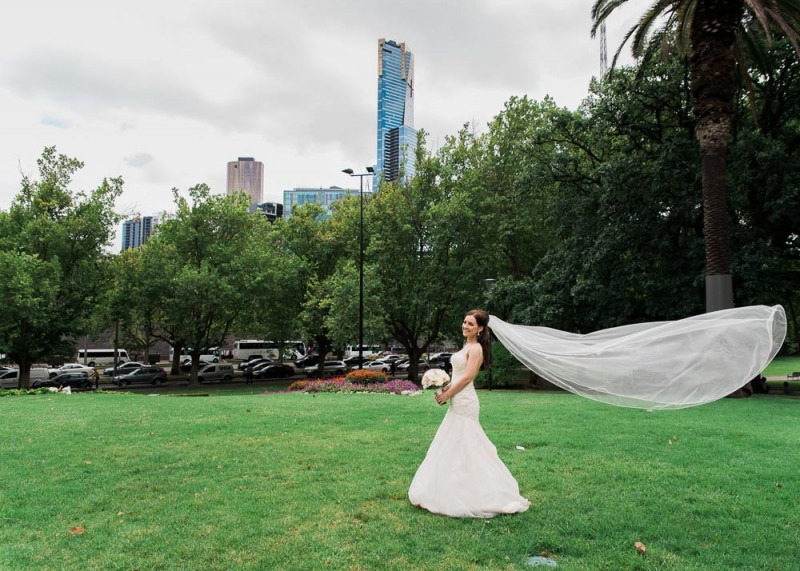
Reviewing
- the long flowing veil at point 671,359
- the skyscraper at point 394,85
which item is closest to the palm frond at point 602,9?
the long flowing veil at point 671,359

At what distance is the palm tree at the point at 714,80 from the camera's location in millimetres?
16047

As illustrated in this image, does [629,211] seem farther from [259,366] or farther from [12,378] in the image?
[12,378]

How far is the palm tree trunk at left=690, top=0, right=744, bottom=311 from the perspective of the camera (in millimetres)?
16141

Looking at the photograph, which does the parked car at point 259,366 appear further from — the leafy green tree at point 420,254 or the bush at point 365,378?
the bush at point 365,378

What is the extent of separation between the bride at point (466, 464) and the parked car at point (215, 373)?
4386 centimetres

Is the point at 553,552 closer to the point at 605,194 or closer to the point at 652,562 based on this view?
the point at 652,562

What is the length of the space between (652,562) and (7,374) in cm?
5035

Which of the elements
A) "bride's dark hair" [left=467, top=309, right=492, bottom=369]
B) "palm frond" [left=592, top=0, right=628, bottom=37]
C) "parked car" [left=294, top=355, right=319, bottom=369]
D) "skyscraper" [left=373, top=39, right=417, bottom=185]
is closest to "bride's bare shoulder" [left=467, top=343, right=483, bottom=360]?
"bride's dark hair" [left=467, top=309, right=492, bottom=369]

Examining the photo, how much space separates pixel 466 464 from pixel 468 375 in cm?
99

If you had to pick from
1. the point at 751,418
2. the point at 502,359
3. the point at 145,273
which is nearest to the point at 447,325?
the point at 502,359

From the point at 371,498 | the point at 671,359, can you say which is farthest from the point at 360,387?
the point at 671,359

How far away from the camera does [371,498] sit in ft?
20.3

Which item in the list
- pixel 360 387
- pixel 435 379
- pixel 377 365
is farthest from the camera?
pixel 377 365

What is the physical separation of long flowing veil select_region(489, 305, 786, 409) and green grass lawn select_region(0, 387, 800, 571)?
125cm
